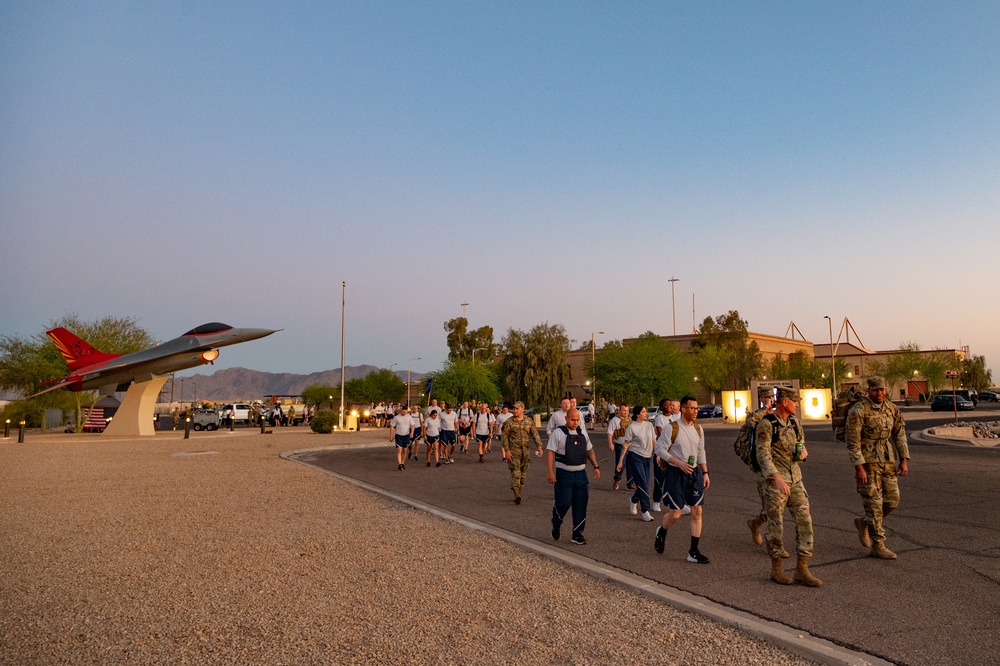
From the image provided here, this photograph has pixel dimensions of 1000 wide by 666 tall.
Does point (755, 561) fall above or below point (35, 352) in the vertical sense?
below

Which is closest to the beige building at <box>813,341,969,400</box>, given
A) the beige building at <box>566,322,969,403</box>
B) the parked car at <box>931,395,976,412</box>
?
the beige building at <box>566,322,969,403</box>

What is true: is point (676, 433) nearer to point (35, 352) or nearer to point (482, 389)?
point (35, 352)

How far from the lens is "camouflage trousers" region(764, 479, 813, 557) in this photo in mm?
6496

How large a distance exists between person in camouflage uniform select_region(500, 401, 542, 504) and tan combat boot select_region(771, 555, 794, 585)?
19.6 ft

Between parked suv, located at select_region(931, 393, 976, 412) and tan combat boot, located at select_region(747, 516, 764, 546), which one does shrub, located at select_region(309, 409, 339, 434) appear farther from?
parked suv, located at select_region(931, 393, 976, 412)

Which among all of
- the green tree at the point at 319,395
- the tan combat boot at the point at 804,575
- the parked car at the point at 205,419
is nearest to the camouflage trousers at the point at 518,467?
the tan combat boot at the point at 804,575

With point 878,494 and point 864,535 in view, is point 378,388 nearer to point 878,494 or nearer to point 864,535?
point 864,535

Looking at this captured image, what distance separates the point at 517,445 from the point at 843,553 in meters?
5.91

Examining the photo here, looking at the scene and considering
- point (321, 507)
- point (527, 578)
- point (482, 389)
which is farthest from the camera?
point (482, 389)

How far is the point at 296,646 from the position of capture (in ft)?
16.3

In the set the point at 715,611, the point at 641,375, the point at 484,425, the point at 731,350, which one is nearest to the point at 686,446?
the point at 715,611

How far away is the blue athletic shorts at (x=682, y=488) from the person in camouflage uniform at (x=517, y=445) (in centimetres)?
428

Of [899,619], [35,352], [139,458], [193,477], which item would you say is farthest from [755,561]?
[35,352]

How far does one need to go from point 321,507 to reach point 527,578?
5948 millimetres
